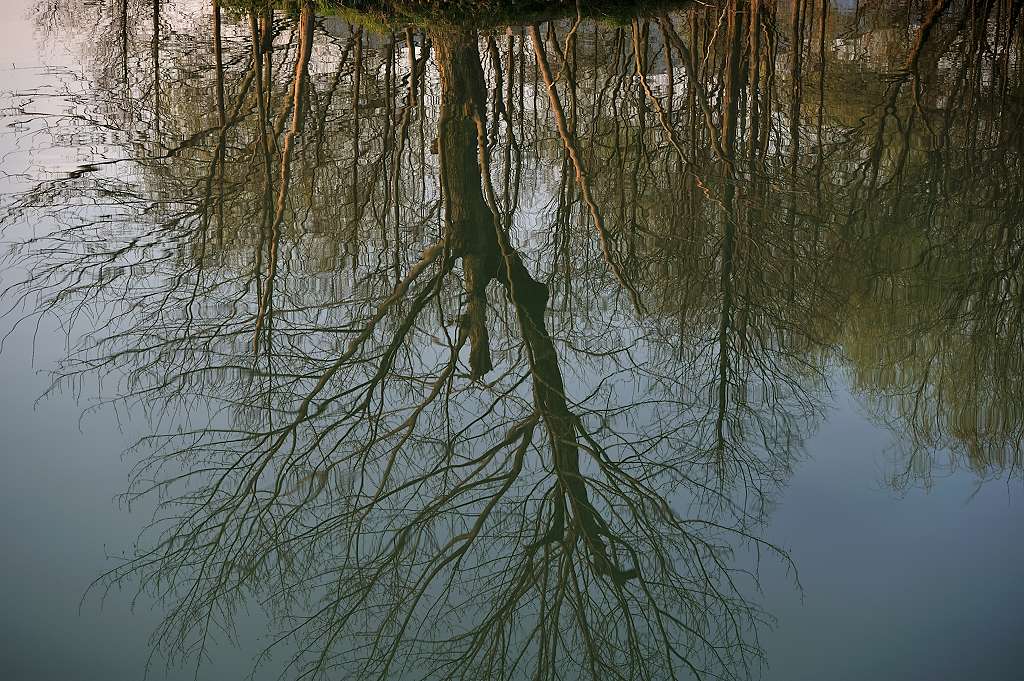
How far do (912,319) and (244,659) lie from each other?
4169 millimetres

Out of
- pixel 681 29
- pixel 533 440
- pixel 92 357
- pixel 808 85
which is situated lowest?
pixel 533 440

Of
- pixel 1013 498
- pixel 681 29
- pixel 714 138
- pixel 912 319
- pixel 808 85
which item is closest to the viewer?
pixel 1013 498

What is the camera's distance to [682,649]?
331 cm

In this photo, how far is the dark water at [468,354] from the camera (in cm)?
336

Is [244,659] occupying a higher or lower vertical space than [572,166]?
lower

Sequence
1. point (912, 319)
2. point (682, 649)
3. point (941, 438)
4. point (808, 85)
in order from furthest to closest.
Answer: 1. point (808, 85)
2. point (912, 319)
3. point (941, 438)
4. point (682, 649)

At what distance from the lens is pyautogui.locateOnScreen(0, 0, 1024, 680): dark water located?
11.0ft

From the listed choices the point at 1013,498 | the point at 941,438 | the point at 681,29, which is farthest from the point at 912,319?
the point at 681,29

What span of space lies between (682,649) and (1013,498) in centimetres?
178

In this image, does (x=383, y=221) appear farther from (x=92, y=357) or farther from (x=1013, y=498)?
(x=1013, y=498)

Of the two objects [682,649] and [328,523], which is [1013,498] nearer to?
[682,649]

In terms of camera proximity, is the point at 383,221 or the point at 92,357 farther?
the point at 383,221

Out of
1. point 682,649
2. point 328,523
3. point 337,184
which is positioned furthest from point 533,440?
point 337,184

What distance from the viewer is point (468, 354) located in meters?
4.93
